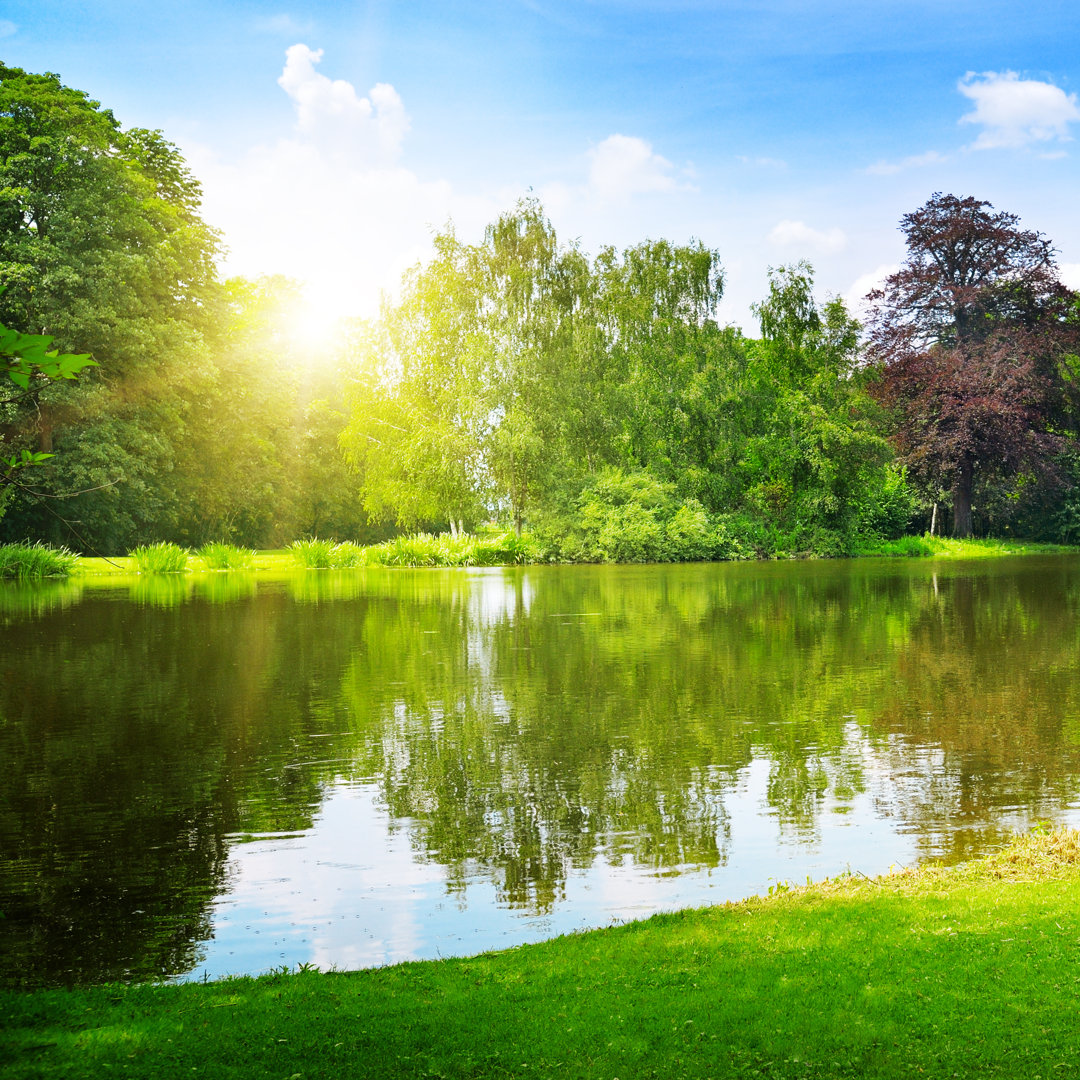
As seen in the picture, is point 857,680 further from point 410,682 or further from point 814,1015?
point 814,1015

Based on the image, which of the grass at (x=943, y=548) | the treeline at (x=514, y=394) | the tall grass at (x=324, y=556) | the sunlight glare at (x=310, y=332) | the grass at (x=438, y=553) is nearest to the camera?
the treeline at (x=514, y=394)

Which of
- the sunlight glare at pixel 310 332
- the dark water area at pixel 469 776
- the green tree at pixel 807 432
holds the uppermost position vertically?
the sunlight glare at pixel 310 332

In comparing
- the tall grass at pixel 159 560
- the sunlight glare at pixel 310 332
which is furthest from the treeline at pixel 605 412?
the sunlight glare at pixel 310 332

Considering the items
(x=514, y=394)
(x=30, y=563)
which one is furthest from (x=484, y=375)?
(x=30, y=563)

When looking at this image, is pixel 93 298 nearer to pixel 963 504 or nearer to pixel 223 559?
pixel 223 559

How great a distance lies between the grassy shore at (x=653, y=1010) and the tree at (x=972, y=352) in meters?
42.4

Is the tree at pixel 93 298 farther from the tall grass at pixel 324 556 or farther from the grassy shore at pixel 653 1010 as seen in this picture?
the grassy shore at pixel 653 1010

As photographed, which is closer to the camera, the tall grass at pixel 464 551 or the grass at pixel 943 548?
the tall grass at pixel 464 551

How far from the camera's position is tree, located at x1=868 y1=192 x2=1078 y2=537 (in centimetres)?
4456

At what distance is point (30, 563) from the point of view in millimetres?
34719

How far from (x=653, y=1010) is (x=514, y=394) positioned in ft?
122

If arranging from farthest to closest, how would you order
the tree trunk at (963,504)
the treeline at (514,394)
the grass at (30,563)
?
the tree trunk at (963,504)
the treeline at (514,394)
the grass at (30,563)

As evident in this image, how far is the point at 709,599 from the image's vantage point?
80.6ft

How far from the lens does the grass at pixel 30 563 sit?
34.5m
